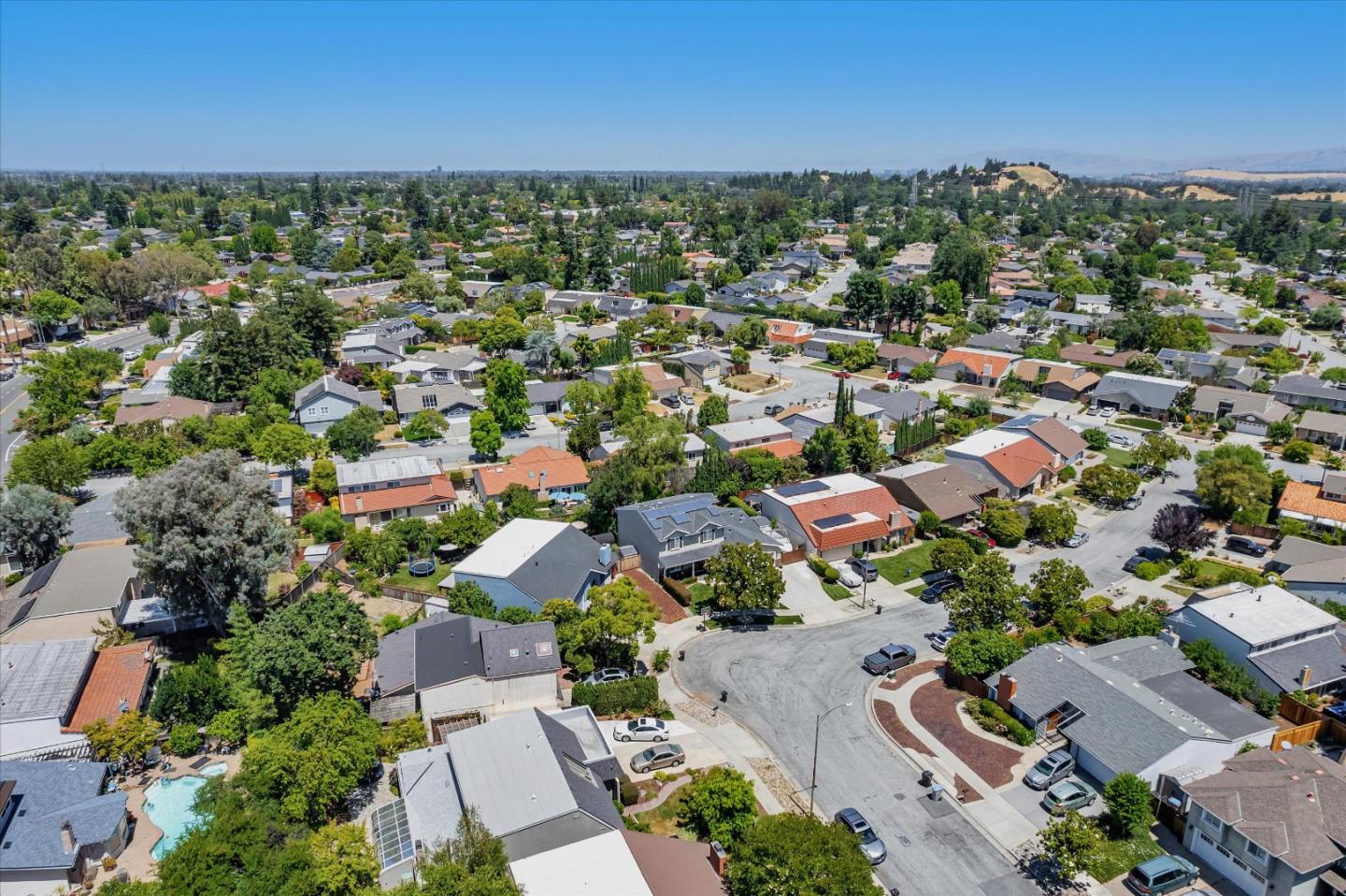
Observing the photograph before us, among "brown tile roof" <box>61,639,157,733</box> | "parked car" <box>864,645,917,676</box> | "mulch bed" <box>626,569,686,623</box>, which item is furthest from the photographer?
"mulch bed" <box>626,569,686,623</box>

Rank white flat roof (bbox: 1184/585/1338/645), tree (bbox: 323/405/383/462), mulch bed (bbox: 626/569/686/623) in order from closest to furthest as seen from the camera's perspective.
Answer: white flat roof (bbox: 1184/585/1338/645), mulch bed (bbox: 626/569/686/623), tree (bbox: 323/405/383/462)

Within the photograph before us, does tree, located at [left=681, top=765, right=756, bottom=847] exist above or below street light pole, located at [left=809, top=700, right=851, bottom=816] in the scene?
above

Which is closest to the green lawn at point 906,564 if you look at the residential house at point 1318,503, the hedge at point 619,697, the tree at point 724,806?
the hedge at point 619,697

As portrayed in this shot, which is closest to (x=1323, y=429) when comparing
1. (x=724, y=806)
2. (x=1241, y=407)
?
(x=1241, y=407)

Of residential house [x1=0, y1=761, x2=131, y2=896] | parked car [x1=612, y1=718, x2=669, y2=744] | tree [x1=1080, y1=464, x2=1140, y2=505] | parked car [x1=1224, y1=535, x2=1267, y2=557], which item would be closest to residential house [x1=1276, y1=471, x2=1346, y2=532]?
parked car [x1=1224, y1=535, x2=1267, y2=557]

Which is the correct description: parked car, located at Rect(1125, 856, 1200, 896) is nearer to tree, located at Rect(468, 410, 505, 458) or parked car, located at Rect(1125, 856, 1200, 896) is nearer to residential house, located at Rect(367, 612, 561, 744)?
residential house, located at Rect(367, 612, 561, 744)

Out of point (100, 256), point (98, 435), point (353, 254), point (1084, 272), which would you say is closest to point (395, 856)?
point (98, 435)

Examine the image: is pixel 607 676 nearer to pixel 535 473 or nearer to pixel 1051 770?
pixel 1051 770
